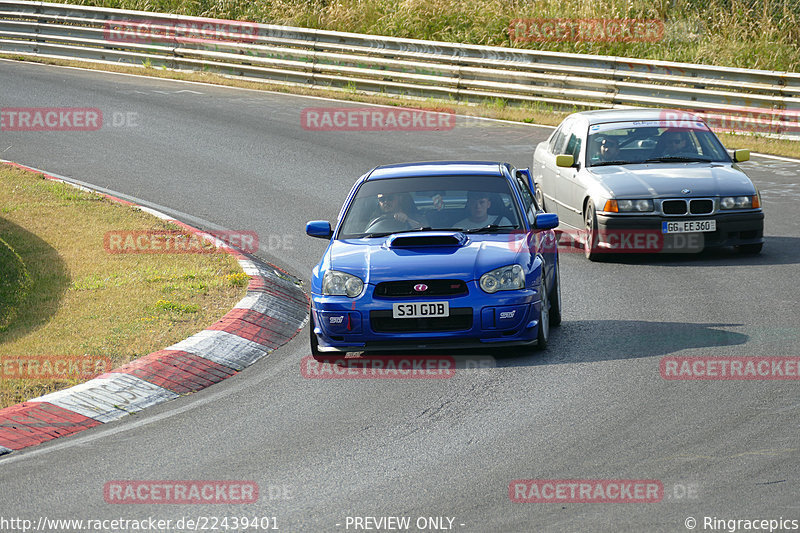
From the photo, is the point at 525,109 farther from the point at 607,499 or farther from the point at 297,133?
the point at 607,499

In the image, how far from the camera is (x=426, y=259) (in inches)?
360

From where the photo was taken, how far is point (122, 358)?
29.8 ft

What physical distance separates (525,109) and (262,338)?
1517cm

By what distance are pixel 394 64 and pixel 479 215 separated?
1612cm

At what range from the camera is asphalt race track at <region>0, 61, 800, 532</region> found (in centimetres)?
595

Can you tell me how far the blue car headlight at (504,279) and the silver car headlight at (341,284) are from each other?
0.98 metres

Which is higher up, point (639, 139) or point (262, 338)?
point (639, 139)

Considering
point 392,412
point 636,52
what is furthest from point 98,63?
point 392,412
